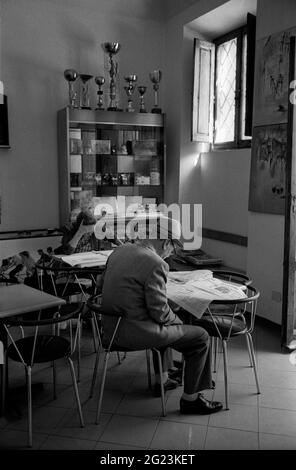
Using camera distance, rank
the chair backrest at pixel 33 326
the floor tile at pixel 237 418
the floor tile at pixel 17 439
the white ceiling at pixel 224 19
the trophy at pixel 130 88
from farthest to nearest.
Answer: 1. the trophy at pixel 130 88
2. the white ceiling at pixel 224 19
3. the floor tile at pixel 237 418
4. the floor tile at pixel 17 439
5. the chair backrest at pixel 33 326

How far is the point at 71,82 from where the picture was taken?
5.34 meters

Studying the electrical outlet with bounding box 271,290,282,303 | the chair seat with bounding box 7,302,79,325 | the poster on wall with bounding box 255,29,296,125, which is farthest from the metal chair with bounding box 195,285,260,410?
the poster on wall with bounding box 255,29,296,125

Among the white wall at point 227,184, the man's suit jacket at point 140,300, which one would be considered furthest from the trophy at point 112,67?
the man's suit jacket at point 140,300

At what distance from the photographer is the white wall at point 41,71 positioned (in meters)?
5.15

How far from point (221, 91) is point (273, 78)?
1487mm

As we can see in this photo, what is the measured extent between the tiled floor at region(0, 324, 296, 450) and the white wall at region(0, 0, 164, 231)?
2.33 meters

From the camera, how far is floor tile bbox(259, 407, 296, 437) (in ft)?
8.71

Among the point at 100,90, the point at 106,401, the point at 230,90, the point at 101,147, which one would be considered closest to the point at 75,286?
the point at 106,401

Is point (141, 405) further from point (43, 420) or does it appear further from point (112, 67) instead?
point (112, 67)

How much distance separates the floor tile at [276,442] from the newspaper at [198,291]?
0.73 m

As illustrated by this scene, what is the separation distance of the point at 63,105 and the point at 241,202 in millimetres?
2309

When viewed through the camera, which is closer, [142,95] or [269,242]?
[269,242]

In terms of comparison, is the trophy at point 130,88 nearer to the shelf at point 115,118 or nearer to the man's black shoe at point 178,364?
the shelf at point 115,118

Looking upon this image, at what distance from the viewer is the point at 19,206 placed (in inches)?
210
